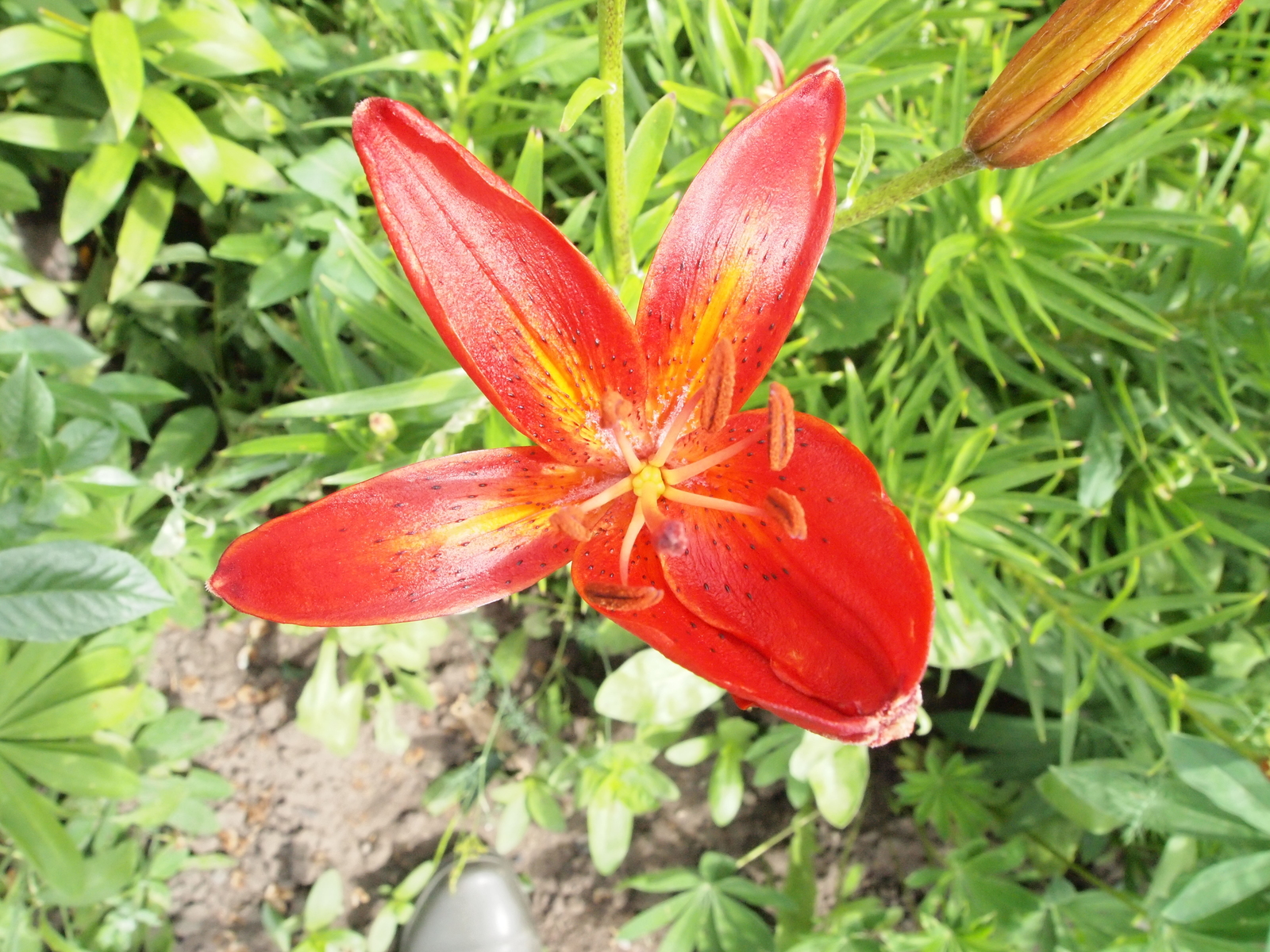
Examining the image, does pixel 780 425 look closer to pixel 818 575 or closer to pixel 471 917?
pixel 818 575

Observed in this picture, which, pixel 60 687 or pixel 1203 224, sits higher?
pixel 1203 224

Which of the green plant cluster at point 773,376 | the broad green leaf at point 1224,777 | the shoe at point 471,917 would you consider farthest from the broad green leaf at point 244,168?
the broad green leaf at point 1224,777

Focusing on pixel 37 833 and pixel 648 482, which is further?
pixel 37 833

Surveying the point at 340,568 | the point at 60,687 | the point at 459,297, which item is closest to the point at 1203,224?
the point at 459,297

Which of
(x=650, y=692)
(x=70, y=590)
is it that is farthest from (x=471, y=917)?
(x=70, y=590)

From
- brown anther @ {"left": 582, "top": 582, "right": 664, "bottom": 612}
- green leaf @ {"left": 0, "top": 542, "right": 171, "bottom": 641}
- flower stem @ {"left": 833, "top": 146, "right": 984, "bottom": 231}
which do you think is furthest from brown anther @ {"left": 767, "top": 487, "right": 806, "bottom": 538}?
green leaf @ {"left": 0, "top": 542, "right": 171, "bottom": 641}

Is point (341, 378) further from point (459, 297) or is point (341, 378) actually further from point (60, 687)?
point (60, 687)

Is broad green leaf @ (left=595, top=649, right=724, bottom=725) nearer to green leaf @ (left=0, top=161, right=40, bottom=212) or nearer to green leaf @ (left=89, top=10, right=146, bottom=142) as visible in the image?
green leaf @ (left=89, top=10, right=146, bottom=142)
